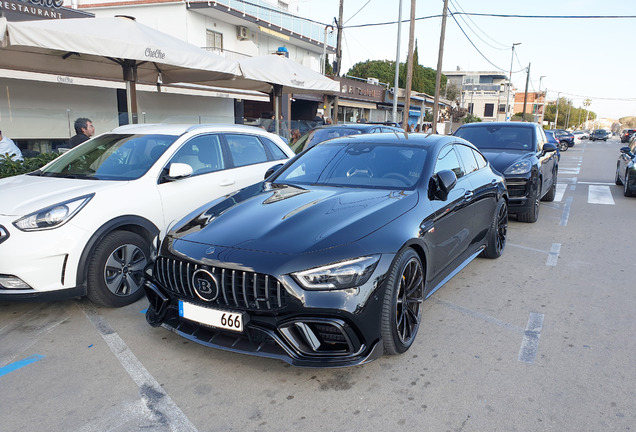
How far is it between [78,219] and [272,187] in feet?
5.31

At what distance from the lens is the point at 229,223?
3.37 metres

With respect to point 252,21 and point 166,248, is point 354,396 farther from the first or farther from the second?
point 252,21

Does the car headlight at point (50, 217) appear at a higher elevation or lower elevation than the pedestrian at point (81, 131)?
lower

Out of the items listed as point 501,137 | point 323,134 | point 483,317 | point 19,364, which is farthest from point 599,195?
point 19,364

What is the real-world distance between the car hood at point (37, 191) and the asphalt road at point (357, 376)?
3.23 feet

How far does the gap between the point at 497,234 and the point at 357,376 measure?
336 centimetres

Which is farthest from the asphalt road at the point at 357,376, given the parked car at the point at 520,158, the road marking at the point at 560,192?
the road marking at the point at 560,192

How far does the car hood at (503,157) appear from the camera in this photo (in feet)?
25.7

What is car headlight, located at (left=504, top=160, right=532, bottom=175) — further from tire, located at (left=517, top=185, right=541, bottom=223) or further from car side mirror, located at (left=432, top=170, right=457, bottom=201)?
car side mirror, located at (left=432, top=170, right=457, bottom=201)

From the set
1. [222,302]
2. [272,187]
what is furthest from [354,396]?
[272,187]

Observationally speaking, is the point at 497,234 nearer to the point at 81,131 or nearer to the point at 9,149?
the point at 81,131

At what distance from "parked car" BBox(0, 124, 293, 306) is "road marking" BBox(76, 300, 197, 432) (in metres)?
0.46

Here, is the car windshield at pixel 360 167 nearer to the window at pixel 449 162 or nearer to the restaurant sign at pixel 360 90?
the window at pixel 449 162

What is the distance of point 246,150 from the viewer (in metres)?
5.88
